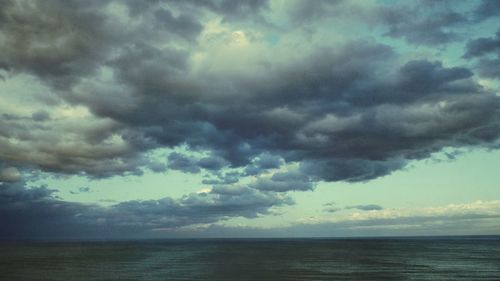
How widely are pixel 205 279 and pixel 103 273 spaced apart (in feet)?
59.8

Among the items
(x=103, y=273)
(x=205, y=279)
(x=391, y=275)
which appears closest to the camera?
(x=205, y=279)

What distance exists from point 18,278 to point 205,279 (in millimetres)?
25300

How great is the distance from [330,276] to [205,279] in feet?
55.1

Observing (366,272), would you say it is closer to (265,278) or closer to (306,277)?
(306,277)

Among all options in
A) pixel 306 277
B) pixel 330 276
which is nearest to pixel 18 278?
pixel 306 277

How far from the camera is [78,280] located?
54688 mm

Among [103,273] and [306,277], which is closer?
[306,277]

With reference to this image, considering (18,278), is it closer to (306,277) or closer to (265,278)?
(265,278)

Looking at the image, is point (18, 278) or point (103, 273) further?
point (103, 273)

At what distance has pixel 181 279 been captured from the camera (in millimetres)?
54344

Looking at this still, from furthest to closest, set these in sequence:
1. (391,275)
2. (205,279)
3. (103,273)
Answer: (103,273) < (391,275) < (205,279)

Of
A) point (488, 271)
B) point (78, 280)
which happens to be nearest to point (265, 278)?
point (78, 280)

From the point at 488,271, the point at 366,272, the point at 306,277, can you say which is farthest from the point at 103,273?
the point at 488,271

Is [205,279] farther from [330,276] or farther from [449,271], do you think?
[449,271]
